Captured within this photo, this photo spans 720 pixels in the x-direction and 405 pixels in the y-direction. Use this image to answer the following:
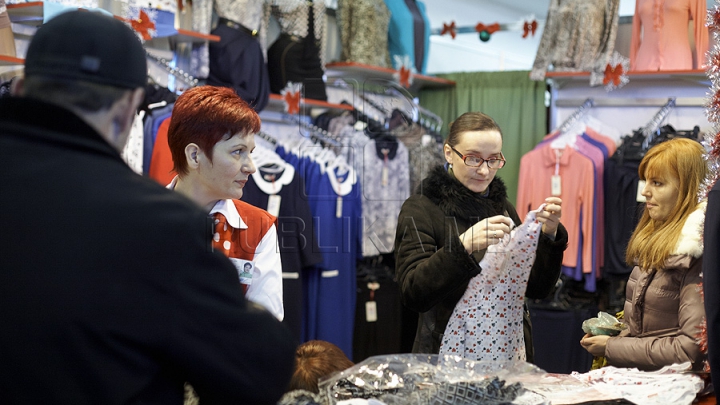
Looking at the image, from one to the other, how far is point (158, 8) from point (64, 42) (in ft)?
10.7

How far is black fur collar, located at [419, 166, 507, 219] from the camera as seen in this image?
2504mm

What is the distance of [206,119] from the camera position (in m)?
2.01

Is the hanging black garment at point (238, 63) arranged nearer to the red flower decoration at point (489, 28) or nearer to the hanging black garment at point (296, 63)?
the hanging black garment at point (296, 63)

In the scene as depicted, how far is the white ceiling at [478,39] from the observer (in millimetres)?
7520

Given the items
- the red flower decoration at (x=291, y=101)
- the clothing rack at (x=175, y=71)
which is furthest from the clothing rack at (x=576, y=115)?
the clothing rack at (x=175, y=71)

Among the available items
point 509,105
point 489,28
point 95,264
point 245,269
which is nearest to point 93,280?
point 95,264

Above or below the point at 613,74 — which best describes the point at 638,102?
below

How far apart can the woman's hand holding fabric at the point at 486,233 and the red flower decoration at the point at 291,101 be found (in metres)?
2.96

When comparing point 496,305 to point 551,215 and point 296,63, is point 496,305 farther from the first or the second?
point 296,63

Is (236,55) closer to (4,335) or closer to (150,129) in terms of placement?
(150,129)

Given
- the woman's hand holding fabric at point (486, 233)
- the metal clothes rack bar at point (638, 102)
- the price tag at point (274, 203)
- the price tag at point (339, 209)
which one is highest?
the metal clothes rack bar at point (638, 102)

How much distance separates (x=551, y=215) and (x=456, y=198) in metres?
0.33

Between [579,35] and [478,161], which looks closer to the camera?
[478,161]

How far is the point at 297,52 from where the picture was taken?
512 cm
